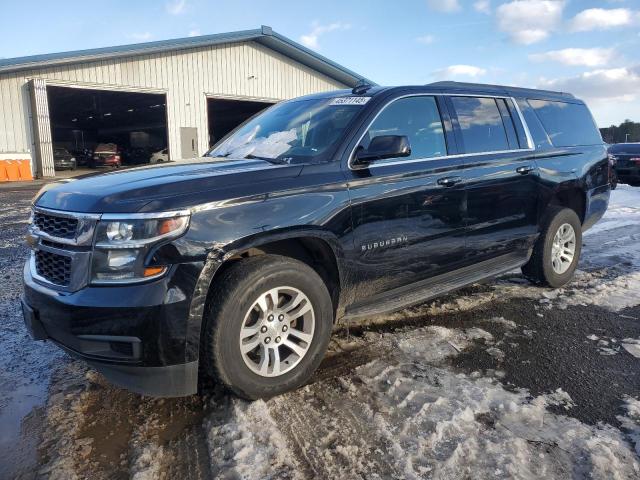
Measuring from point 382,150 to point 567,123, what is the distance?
310 cm

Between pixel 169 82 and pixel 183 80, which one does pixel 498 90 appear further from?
pixel 183 80

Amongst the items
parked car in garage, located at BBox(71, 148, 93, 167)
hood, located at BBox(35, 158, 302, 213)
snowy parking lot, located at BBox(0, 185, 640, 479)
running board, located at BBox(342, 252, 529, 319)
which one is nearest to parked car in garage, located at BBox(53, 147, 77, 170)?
parked car in garage, located at BBox(71, 148, 93, 167)

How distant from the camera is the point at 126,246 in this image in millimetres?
2449

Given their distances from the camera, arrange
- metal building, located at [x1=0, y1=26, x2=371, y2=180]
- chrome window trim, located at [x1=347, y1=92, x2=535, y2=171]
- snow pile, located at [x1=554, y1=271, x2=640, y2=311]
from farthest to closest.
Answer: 1. metal building, located at [x1=0, y1=26, x2=371, y2=180]
2. snow pile, located at [x1=554, y1=271, x2=640, y2=311]
3. chrome window trim, located at [x1=347, y1=92, x2=535, y2=171]

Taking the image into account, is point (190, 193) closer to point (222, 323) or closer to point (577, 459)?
point (222, 323)

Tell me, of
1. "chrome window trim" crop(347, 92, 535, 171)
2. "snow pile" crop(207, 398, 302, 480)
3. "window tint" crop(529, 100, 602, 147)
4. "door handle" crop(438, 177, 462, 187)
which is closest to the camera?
"snow pile" crop(207, 398, 302, 480)

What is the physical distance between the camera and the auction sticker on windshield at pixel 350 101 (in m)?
Result: 3.60

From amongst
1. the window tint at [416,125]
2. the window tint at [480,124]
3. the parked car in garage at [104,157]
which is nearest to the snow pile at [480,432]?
the window tint at [416,125]

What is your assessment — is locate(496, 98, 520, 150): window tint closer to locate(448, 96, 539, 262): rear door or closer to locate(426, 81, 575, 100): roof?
locate(448, 96, 539, 262): rear door

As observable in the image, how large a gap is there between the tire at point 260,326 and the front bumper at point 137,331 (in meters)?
0.14

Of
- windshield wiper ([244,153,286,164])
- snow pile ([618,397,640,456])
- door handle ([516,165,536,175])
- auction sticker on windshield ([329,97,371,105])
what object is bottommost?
snow pile ([618,397,640,456])

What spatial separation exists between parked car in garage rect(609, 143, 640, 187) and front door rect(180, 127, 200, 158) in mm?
17179

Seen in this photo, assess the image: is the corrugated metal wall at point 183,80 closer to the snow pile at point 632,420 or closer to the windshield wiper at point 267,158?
the windshield wiper at point 267,158

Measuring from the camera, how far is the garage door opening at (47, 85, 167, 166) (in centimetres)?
2671
